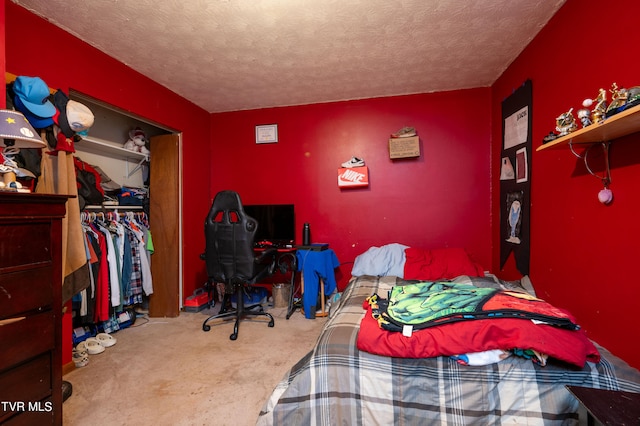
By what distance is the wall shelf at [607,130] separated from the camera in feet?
3.73

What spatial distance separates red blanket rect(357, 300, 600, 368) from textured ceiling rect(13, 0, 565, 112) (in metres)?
1.95

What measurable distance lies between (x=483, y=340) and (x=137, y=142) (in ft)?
12.1

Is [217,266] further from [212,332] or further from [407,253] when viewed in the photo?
[407,253]

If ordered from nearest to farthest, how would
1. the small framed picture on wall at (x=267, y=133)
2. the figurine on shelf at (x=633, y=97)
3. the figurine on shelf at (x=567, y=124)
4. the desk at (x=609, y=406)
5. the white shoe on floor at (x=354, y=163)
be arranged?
1. the desk at (x=609, y=406)
2. the figurine on shelf at (x=633, y=97)
3. the figurine on shelf at (x=567, y=124)
4. the white shoe on floor at (x=354, y=163)
5. the small framed picture on wall at (x=267, y=133)

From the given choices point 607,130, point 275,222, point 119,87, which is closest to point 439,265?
point 607,130

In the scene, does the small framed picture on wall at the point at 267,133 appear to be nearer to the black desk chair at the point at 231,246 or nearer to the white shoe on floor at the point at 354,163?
the white shoe on floor at the point at 354,163

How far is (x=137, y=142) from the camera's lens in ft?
10.8

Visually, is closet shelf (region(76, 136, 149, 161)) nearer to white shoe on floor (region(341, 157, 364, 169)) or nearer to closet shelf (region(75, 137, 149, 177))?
closet shelf (region(75, 137, 149, 177))

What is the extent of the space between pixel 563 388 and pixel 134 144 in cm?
403

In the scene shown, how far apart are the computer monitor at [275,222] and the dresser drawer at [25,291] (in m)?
2.36

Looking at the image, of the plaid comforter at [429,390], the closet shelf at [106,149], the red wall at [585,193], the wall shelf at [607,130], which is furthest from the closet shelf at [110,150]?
the red wall at [585,193]

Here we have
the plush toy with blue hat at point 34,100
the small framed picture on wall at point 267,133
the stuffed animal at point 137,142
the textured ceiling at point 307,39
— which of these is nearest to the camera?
the plush toy with blue hat at point 34,100

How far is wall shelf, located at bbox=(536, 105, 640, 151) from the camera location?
114 centimetres

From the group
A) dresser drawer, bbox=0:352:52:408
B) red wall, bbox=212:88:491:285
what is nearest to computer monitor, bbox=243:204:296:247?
red wall, bbox=212:88:491:285
